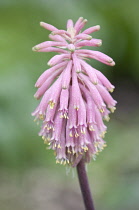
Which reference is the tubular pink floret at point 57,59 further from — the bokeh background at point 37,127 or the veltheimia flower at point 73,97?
the bokeh background at point 37,127

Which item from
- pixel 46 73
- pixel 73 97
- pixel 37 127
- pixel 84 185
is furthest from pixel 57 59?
pixel 37 127

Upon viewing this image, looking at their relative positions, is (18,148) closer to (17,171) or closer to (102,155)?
(17,171)

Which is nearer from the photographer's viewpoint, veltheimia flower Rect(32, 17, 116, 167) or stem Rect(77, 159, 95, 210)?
veltheimia flower Rect(32, 17, 116, 167)

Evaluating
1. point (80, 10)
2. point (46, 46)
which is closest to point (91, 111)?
point (46, 46)

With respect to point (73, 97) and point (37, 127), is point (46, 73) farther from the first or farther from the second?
point (37, 127)

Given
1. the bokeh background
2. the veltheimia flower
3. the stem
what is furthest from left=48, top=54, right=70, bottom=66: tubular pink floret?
the bokeh background

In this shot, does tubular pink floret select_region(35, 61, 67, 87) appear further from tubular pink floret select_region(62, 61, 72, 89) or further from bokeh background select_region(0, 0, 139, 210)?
bokeh background select_region(0, 0, 139, 210)

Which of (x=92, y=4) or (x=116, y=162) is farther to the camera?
(x=92, y=4)
